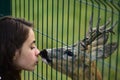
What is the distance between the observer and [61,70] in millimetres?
4719

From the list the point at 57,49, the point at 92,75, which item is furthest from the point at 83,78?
the point at 57,49

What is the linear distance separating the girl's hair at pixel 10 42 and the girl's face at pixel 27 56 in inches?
1.2

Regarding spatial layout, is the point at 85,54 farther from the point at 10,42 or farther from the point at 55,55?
the point at 10,42

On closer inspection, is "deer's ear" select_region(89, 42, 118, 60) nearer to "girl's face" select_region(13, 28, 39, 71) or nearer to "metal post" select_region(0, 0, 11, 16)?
"girl's face" select_region(13, 28, 39, 71)

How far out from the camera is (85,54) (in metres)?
4.40

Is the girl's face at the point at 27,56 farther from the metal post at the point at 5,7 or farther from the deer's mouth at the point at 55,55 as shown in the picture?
the metal post at the point at 5,7

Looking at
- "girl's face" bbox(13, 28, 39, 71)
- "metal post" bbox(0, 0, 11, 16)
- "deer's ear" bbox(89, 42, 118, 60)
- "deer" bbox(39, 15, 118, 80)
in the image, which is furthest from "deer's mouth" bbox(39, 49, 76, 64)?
"girl's face" bbox(13, 28, 39, 71)

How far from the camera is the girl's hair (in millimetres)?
3244

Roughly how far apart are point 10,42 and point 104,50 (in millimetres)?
1181

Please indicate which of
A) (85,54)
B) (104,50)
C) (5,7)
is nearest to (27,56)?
(104,50)

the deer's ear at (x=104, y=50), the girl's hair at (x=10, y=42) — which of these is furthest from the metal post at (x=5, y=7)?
the girl's hair at (x=10, y=42)

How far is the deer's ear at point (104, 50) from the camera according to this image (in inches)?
164

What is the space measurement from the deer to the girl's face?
97 cm

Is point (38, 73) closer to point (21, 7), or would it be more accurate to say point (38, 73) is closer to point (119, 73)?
point (21, 7)
